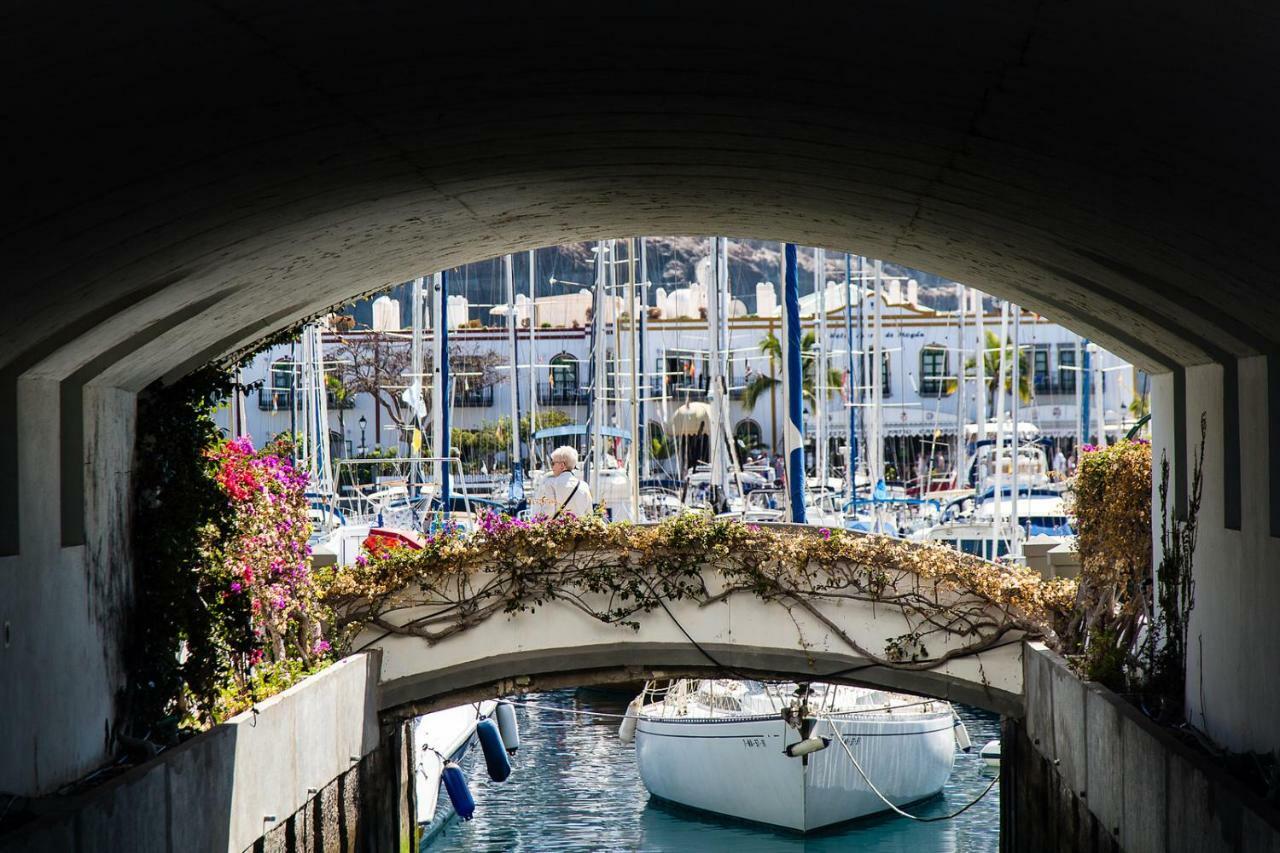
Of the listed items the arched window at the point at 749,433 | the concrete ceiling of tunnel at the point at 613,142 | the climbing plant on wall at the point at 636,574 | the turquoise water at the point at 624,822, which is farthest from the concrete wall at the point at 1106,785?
the arched window at the point at 749,433

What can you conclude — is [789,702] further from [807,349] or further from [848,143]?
[807,349]

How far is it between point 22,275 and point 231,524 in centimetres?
496

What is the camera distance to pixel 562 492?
15.5 metres

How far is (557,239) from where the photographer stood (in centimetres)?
1190

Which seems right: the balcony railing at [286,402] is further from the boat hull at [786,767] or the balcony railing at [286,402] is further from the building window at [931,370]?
the boat hull at [786,767]

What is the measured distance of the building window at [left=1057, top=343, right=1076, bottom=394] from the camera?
5900 cm

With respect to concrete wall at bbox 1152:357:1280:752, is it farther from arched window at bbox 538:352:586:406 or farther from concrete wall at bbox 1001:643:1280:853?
arched window at bbox 538:352:586:406

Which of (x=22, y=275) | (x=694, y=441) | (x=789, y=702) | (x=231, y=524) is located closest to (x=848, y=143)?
(x=22, y=275)

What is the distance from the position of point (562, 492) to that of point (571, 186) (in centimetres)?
662

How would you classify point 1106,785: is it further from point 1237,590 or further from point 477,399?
point 477,399

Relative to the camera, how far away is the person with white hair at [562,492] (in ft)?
50.5

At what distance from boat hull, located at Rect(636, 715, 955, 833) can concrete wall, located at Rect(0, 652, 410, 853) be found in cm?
500

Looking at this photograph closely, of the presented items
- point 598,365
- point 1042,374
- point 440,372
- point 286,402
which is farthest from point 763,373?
point 440,372

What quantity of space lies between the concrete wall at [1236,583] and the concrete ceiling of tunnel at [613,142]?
1.51 ft
